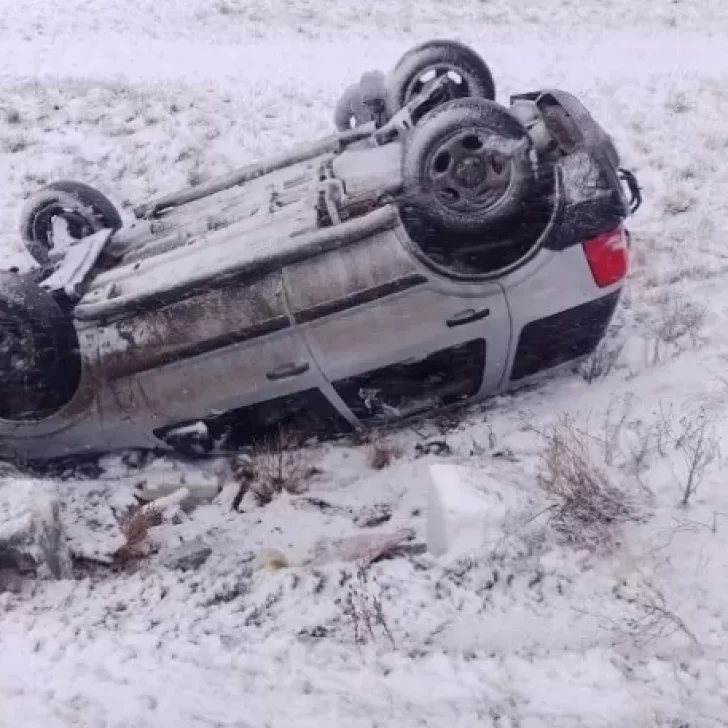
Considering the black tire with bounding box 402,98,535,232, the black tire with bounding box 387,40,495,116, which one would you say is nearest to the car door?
the black tire with bounding box 402,98,535,232

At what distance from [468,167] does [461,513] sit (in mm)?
1741

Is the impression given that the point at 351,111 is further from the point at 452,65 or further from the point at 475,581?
the point at 475,581

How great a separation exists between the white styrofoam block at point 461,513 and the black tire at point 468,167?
1.31 meters

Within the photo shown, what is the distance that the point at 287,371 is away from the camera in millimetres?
4227

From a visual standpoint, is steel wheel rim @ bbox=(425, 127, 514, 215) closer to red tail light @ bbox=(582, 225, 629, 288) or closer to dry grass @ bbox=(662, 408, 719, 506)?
red tail light @ bbox=(582, 225, 629, 288)

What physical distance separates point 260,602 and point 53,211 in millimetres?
3562

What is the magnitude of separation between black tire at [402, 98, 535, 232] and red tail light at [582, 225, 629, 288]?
456mm

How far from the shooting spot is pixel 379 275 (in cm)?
407

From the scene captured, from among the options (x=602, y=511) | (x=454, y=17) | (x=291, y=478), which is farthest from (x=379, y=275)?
(x=454, y=17)

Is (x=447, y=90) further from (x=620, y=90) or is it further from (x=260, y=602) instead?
(x=620, y=90)

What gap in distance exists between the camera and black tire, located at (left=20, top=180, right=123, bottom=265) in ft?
18.5

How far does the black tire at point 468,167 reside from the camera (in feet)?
13.1

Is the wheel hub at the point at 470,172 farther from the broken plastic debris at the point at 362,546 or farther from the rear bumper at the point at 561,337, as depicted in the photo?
the broken plastic debris at the point at 362,546

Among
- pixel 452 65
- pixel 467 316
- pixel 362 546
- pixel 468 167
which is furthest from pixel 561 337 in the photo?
pixel 452 65
